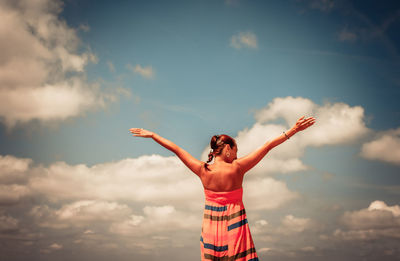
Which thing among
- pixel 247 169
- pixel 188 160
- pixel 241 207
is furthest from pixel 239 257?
pixel 188 160

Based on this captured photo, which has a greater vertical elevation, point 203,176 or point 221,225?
point 203,176

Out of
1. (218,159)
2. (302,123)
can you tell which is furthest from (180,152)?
(302,123)

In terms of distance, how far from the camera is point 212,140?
841 cm

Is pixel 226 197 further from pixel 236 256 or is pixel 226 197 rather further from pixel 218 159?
pixel 236 256

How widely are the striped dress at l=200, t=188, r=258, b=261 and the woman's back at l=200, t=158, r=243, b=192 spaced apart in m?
0.13

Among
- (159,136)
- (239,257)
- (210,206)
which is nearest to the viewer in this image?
(239,257)

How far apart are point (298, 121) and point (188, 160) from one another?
256 cm

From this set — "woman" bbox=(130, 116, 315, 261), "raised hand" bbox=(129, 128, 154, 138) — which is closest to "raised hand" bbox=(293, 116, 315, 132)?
"woman" bbox=(130, 116, 315, 261)

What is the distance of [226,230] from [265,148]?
1.91m

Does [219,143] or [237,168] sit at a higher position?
[219,143]

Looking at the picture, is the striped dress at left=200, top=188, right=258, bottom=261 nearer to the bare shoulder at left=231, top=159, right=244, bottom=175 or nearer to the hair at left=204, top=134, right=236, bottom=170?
the bare shoulder at left=231, top=159, right=244, bottom=175

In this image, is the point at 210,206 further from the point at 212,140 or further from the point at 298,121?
the point at 298,121

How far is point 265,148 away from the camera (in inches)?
320

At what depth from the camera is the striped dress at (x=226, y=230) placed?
775 centimetres
